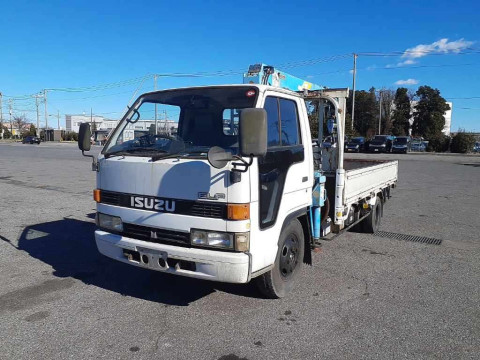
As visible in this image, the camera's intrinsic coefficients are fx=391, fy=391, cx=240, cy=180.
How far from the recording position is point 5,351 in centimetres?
322

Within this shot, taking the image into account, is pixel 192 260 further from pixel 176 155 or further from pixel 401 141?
pixel 401 141

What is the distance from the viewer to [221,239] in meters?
3.53

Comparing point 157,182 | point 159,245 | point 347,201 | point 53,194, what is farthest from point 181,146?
point 53,194

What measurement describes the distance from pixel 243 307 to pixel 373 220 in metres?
4.19

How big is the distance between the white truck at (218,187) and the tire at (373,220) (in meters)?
2.60

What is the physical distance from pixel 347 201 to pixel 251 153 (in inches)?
110

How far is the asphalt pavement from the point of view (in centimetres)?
332

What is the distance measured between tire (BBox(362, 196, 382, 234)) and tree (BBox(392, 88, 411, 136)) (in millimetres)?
64026

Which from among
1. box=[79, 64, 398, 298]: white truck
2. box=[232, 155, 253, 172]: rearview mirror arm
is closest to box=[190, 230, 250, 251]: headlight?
box=[79, 64, 398, 298]: white truck

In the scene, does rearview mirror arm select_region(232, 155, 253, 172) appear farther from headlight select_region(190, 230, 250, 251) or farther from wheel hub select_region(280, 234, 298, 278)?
wheel hub select_region(280, 234, 298, 278)

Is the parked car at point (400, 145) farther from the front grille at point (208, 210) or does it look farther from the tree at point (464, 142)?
the front grille at point (208, 210)

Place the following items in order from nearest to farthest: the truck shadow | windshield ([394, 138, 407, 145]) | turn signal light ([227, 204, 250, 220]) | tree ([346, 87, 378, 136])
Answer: turn signal light ([227, 204, 250, 220])
the truck shadow
windshield ([394, 138, 407, 145])
tree ([346, 87, 378, 136])

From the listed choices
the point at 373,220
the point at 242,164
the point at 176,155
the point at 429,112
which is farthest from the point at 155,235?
the point at 429,112

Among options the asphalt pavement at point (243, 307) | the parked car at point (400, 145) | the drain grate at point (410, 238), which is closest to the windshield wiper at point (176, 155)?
the asphalt pavement at point (243, 307)
